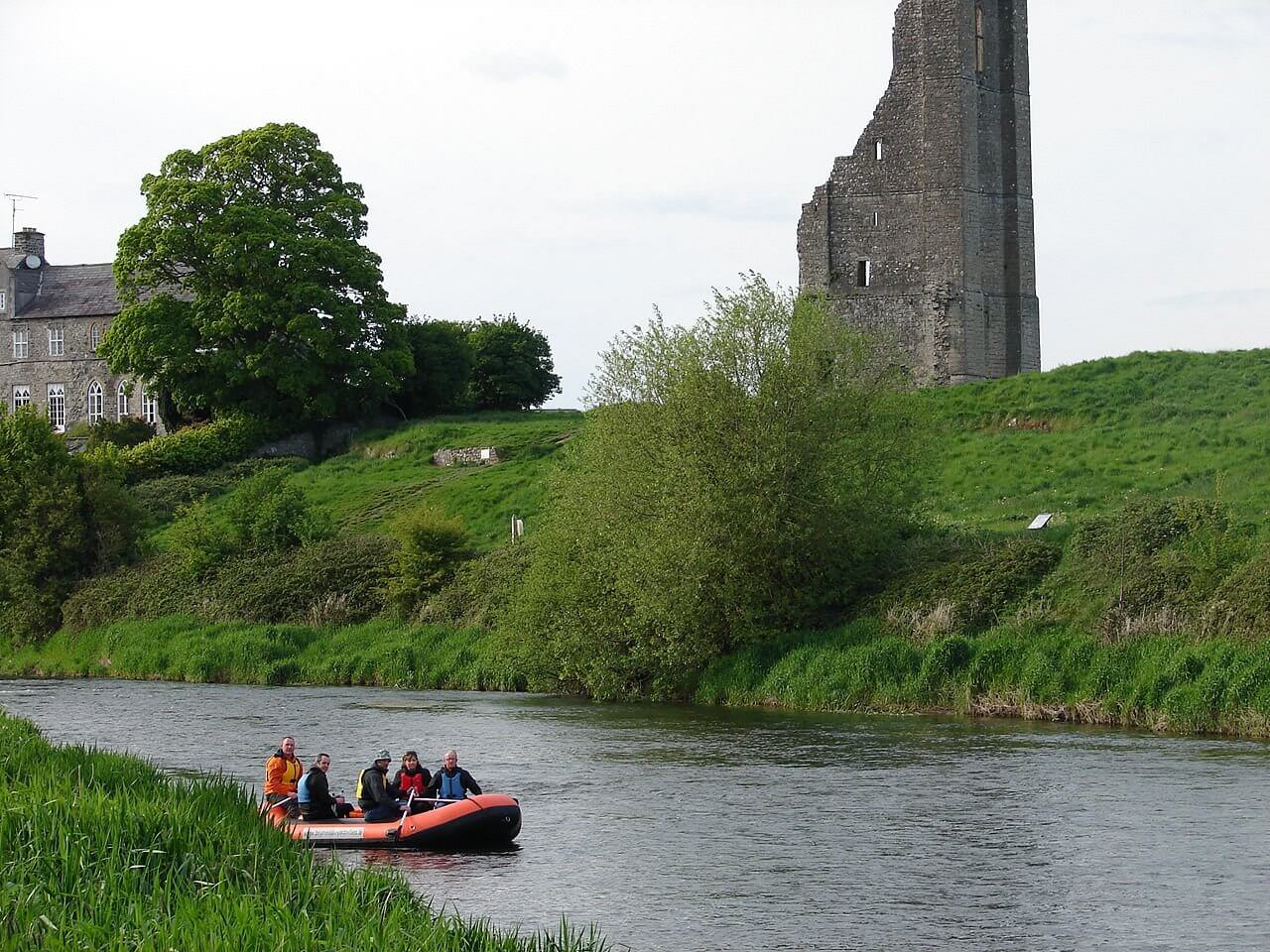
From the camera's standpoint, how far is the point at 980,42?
61.5 m

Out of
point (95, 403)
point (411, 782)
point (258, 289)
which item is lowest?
point (411, 782)

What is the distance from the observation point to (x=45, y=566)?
47.6 metres

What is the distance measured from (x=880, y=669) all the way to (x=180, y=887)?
63.7ft

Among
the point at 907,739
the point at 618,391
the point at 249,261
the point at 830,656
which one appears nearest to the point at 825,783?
the point at 907,739

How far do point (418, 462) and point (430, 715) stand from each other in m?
27.3

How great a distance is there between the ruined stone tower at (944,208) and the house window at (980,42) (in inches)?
2.1

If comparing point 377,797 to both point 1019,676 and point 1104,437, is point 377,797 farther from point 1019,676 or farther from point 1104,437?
point 1104,437

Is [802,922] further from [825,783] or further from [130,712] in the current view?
[130,712]

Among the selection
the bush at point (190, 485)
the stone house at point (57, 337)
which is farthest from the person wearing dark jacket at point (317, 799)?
the stone house at point (57, 337)

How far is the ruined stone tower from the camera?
198ft

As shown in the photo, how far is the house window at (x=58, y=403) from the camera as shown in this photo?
74.7m

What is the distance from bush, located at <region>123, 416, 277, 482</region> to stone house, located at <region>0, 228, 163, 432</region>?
1189cm

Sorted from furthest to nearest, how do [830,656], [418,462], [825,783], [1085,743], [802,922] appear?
[418,462] < [830,656] < [1085,743] < [825,783] < [802,922]

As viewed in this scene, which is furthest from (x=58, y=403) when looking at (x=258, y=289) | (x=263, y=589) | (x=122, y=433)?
(x=263, y=589)
